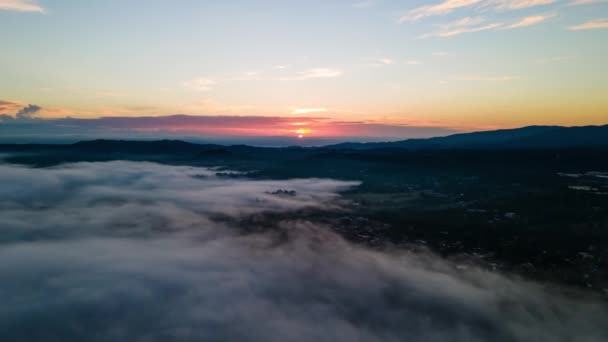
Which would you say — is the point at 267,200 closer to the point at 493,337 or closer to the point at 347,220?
the point at 347,220

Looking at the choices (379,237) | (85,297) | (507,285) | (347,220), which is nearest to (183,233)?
(85,297)

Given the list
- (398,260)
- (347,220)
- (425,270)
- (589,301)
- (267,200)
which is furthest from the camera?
(267,200)

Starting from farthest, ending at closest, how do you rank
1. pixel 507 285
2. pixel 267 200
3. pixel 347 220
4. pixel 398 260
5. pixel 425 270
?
pixel 267 200 → pixel 347 220 → pixel 398 260 → pixel 425 270 → pixel 507 285

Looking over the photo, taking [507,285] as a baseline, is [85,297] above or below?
below

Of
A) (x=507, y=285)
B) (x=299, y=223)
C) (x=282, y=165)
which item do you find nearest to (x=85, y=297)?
(x=299, y=223)

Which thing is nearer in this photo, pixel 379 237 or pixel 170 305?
pixel 170 305

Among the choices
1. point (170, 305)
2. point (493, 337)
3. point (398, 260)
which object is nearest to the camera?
point (493, 337)

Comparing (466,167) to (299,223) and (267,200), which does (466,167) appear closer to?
(267,200)

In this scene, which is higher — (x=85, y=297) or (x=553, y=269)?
(x=553, y=269)

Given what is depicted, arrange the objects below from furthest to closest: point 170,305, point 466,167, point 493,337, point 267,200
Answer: point 466,167
point 267,200
point 170,305
point 493,337
